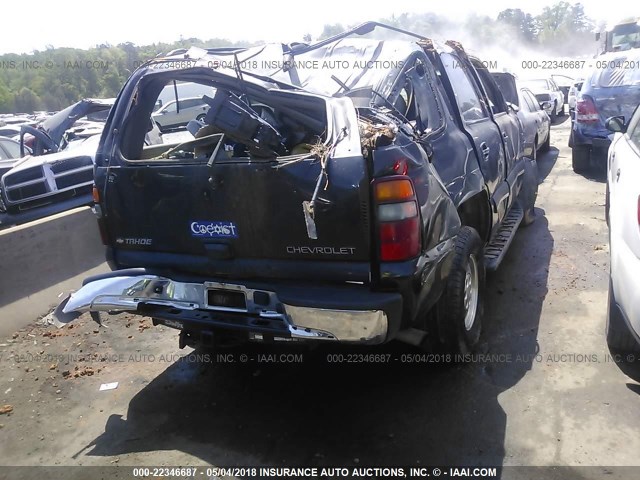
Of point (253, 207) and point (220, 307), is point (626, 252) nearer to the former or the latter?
point (253, 207)

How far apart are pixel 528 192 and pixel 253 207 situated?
4.13 m

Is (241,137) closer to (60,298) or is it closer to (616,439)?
(616,439)

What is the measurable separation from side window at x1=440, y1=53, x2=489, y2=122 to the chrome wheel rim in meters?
1.08

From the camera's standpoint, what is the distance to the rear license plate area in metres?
3.01

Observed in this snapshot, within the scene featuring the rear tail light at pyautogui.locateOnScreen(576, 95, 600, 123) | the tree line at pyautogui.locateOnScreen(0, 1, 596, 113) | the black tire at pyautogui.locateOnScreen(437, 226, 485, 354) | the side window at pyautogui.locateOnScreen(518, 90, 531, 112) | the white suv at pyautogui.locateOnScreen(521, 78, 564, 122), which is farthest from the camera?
the tree line at pyautogui.locateOnScreen(0, 1, 596, 113)

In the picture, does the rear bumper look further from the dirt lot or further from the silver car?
the silver car

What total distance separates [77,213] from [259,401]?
3.15 meters

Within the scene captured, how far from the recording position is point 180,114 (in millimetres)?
6598

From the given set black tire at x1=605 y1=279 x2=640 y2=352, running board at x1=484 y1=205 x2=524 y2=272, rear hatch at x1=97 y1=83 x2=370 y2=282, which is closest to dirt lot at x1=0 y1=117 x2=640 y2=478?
black tire at x1=605 y1=279 x2=640 y2=352

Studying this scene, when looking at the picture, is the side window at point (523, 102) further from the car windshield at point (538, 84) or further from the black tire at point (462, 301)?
the car windshield at point (538, 84)

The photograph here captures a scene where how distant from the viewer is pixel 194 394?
357 cm

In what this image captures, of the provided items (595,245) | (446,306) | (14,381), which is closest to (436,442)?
(446,306)

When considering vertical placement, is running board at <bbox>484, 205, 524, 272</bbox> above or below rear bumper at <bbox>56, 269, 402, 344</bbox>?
below

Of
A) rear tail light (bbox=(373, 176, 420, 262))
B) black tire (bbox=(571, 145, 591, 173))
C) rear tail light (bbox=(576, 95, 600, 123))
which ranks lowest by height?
black tire (bbox=(571, 145, 591, 173))
